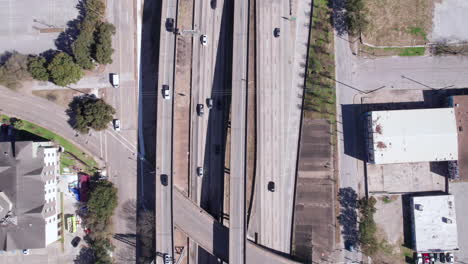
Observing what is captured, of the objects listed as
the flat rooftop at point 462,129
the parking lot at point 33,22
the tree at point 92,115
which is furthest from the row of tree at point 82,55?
the flat rooftop at point 462,129

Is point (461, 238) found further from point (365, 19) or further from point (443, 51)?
point (365, 19)

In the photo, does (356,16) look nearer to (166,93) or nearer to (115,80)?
(166,93)

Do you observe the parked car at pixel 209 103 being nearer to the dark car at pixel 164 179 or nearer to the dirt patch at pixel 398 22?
the dark car at pixel 164 179

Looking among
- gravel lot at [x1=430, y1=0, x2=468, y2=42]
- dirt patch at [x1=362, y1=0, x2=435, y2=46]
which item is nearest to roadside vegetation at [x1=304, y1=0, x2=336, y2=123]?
dirt patch at [x1=362, y1=0, x2=435, y2=46]

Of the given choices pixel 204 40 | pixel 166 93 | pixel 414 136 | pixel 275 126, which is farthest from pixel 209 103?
pixel 414 136

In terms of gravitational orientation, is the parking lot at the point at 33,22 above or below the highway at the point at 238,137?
above

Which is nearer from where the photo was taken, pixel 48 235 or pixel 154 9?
pixel 48 235

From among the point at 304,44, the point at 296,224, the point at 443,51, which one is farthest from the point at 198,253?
the point at 443,51
